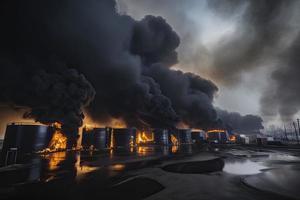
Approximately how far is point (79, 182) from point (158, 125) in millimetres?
81624

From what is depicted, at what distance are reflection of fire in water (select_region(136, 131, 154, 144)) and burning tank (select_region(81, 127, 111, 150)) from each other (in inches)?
1196

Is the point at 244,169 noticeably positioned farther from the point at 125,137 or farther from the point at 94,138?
the point at 125,137

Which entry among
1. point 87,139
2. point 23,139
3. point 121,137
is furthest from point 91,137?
point 23,139

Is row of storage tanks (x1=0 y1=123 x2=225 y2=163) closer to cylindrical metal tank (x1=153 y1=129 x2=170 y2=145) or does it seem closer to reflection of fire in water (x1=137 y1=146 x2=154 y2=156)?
cylindrical metal tank (x1=153 y1=129 x2=170 y2=145)

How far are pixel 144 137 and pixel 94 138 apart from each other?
39166mm

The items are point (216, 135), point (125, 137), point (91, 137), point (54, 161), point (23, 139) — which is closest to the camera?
point (54, 161)

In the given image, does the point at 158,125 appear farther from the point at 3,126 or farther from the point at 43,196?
the point at 43,196

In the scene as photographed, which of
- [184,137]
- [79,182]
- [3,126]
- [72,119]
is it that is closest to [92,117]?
[72,119]

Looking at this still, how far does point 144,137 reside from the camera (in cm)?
9831

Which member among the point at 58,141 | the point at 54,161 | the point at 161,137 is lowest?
the point at 54,161

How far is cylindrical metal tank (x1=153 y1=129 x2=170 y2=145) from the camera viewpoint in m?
88.4

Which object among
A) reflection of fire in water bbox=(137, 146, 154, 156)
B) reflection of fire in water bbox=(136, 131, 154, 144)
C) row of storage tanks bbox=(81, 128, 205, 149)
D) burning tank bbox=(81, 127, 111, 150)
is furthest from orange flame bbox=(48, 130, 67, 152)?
reflection of fire in water bbox=(136, 131, 154, 144)

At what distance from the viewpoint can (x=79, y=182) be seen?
12523 mm

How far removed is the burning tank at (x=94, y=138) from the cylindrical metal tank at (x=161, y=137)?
99.0 feet
